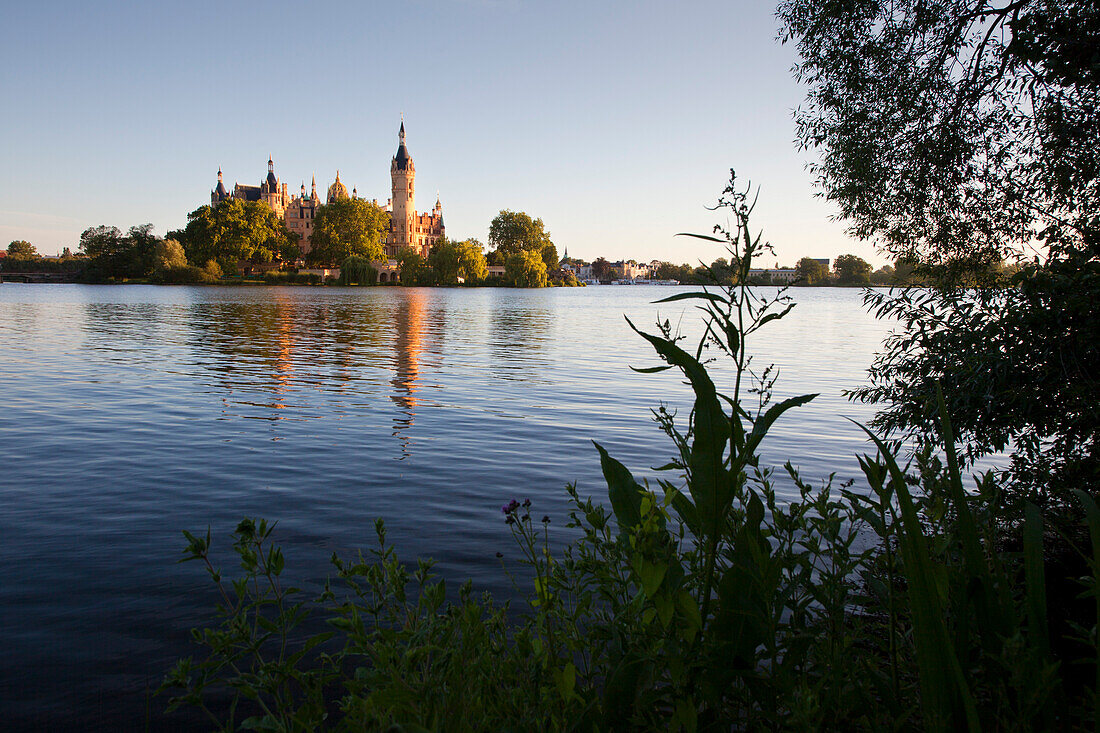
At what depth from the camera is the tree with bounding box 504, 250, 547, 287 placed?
147m

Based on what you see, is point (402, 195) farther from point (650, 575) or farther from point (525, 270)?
point (650, 575)

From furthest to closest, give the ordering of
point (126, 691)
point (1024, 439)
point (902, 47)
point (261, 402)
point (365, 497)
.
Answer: point (261, 402)
point (902, 47)
point (365, 497)
point (1024, 439)
point (126, 691)

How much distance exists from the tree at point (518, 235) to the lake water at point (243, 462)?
15408cm

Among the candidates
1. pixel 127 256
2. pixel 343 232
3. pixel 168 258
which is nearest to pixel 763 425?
pixel 168 258

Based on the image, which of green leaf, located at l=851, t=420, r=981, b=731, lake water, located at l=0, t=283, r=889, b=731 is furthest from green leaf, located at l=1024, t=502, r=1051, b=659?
lake water, located at l=0, t=283, r=889, b=731

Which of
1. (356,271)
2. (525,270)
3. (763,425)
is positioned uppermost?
(525,270)

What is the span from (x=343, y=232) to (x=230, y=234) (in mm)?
22323

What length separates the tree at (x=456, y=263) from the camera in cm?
13825

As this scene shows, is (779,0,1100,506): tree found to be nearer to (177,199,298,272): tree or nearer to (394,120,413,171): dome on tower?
(177,199,298,272): tree

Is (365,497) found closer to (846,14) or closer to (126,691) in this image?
(126,691)

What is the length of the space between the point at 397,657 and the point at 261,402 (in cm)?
1370

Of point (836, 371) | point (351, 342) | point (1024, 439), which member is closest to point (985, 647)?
point (1024, 439)

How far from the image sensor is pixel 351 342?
2916 centimetres

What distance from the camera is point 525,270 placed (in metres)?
147
